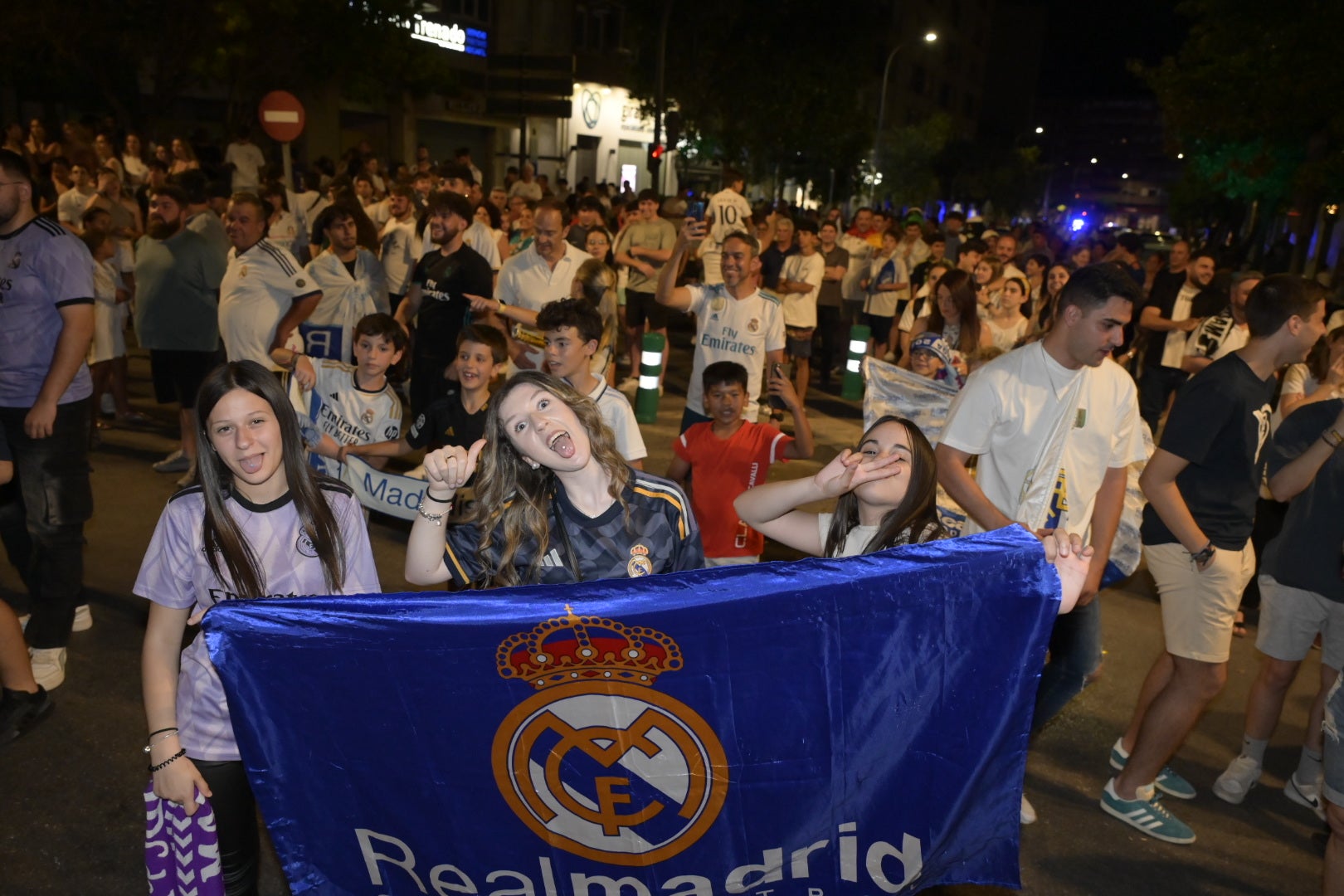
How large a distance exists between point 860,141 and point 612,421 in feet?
135

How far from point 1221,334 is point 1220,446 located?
483 cm

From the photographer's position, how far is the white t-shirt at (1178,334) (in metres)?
10.4

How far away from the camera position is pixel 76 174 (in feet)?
45.6

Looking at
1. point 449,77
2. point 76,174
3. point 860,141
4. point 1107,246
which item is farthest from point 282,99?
point 860,141

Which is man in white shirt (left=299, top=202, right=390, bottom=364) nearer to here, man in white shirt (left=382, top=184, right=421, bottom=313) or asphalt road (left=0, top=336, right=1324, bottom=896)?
man in white shirt (left=382, top=184, right=421, bottom=313)

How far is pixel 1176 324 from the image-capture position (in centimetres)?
1058

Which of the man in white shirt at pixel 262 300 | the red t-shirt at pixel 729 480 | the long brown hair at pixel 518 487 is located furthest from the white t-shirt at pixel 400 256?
the long brown hair at pixel 518 487

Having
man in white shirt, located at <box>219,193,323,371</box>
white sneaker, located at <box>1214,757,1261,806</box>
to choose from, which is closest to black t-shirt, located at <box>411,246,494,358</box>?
man in white shirt, located at <box>219,193,323,371</box>

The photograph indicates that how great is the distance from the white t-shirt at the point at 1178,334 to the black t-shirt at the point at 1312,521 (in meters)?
5.92

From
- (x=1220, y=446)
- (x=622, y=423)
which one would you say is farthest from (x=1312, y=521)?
(x=622, y=423)

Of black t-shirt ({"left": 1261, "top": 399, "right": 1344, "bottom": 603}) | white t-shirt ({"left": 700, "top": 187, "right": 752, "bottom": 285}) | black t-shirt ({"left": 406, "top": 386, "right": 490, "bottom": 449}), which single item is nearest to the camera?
black t-shirt ({"left": 1261, "top": 399, "right": 1344, "bottom": 603})

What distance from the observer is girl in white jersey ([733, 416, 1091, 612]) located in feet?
10.3

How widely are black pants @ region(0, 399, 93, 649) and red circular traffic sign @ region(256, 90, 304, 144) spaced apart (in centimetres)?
810

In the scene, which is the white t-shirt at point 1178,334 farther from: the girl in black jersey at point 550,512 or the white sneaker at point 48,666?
the white sneaker at point 48,666
